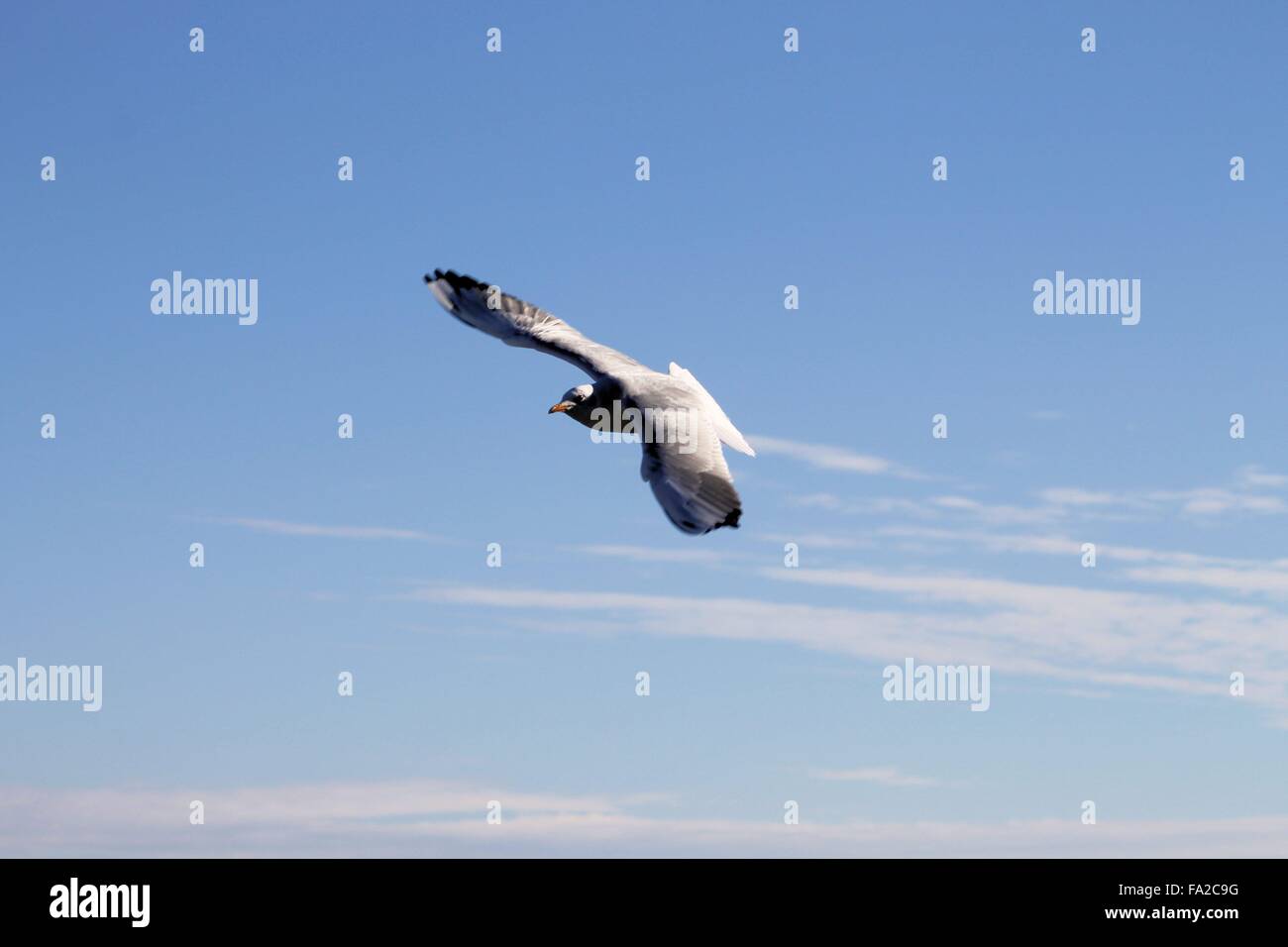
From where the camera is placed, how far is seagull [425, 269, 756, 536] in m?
19.4

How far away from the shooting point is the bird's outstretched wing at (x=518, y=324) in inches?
1052

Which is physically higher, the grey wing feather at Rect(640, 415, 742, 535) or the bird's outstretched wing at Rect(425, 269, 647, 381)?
the bird's outstretched wing at Rect(425, 269, 647, 381)

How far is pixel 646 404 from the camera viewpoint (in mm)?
23203

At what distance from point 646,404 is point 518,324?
6.60m

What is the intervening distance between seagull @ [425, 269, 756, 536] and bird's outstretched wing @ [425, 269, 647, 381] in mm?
21

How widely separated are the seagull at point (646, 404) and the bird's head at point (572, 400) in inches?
0.7

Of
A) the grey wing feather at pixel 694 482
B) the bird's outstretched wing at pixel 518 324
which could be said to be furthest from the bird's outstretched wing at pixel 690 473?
the bird's outstretched wing at pixel 518 324

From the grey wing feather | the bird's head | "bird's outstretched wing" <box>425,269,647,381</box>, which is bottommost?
the grey wing feather

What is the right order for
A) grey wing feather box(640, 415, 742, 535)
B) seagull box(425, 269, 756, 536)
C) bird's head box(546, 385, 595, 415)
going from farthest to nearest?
1. bird's head box(546, 385, 595, 415)
2. seagull box(425, 269, 756, 536)
3. grey wing feather box(640, 415, 742, 535)

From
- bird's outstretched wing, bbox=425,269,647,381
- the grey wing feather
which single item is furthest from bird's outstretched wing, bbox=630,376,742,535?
bird's outstretched wing, bbox=425,269,647,381

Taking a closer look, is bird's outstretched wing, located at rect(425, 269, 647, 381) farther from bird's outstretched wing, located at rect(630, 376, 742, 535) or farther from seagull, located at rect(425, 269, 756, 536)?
bird's outstretched wing, located at rect(630, 376, 742, 535)
